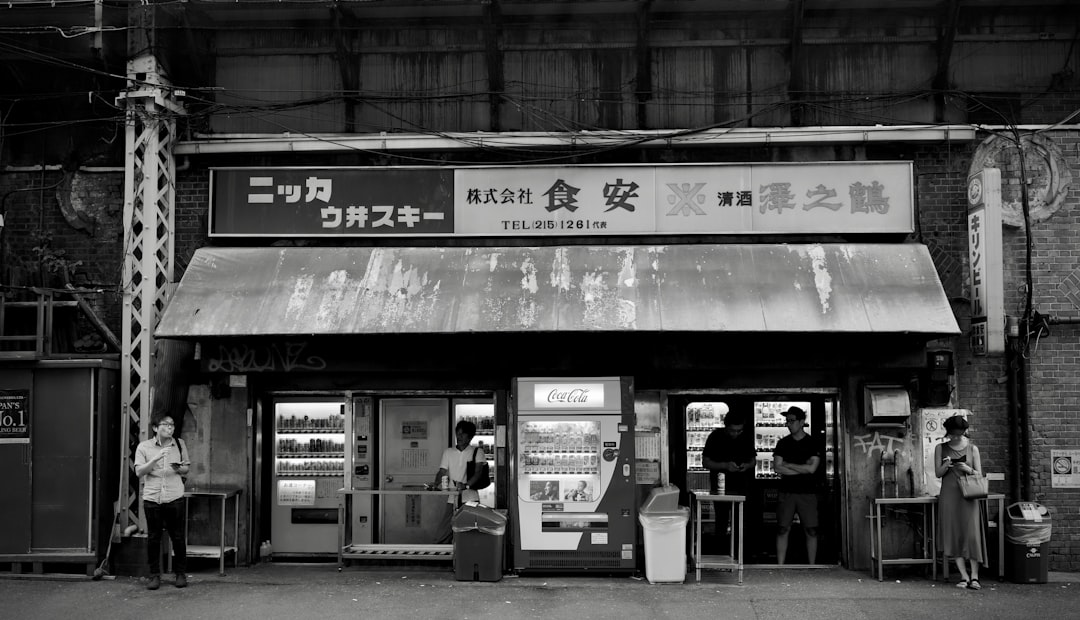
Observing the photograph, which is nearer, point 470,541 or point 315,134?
point 470,541

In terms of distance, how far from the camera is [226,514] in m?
11.4

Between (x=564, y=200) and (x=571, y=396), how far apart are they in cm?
254

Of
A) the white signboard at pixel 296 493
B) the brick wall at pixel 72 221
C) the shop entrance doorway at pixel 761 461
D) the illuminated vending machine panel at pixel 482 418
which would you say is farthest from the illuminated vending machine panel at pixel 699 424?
the brick wall at pixel 72 221

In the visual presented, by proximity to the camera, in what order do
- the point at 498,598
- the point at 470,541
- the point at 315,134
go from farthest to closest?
the point at 315,134, the point at 470,541, the point at 498,598

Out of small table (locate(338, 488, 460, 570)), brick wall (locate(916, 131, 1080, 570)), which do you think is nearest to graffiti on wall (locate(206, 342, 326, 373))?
small table (locate(338, 488, 460, 570))

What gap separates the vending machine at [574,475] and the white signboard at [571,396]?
0.01m

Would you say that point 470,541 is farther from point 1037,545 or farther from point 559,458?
point 1037,545

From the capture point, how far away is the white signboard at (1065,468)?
36.2ft

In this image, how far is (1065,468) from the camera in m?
11.0

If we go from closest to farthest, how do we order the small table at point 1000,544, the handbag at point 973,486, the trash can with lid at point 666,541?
the handbag at point 973,486, the trash can with lid at point 666,541, the small table at point 1000,544

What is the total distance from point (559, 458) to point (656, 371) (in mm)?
1594

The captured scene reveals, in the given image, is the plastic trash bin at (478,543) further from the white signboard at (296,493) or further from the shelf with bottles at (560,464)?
the white signboard at (296,493)

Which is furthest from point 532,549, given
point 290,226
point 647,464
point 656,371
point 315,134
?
point 315,134

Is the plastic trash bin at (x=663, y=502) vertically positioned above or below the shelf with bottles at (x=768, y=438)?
below
